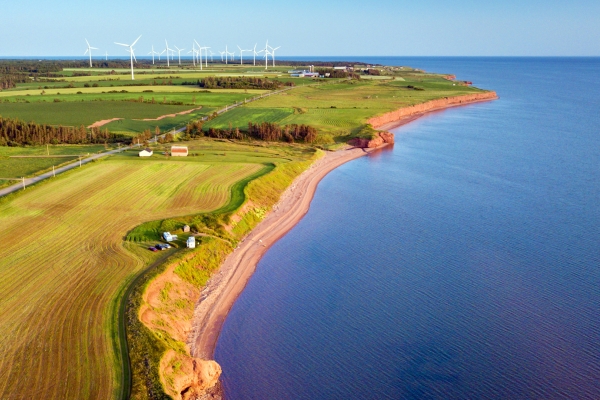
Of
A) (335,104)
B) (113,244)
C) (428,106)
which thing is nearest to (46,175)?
(113,244)

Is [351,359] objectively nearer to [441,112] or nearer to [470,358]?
[470,358]

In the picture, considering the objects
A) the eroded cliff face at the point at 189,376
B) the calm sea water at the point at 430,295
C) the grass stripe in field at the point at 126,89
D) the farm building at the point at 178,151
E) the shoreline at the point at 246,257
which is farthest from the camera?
the grass stripe in field at the point at 126,89

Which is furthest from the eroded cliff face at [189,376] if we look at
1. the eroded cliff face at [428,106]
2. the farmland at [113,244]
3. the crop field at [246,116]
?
the eroded cliff face at [428,106]

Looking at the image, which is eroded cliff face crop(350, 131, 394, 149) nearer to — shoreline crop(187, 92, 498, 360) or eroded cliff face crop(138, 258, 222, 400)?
shoreline crop(187, 92, 498, 360)

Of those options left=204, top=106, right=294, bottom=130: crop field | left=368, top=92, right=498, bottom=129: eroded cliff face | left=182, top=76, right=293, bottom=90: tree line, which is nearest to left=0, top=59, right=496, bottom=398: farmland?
left=204, top=106, right=294, bottom=130: crop field

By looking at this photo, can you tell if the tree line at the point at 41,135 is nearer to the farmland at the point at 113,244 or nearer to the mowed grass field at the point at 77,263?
the farmland at the point at 113,244

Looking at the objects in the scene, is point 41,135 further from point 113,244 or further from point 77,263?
point 77,263

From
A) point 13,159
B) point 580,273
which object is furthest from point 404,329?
point 13,159
